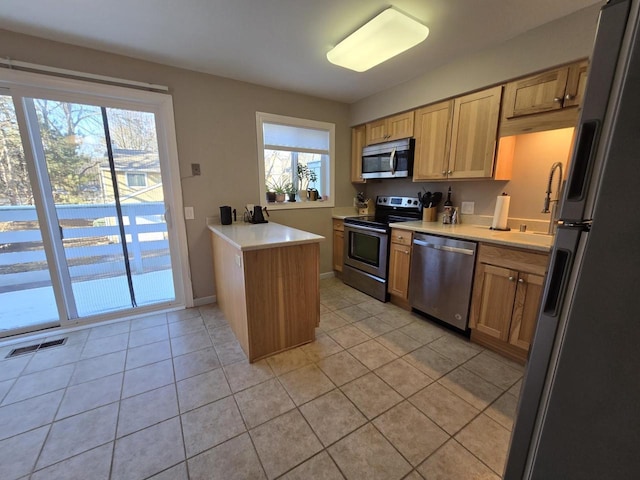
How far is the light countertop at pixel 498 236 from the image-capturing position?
70.1 inches

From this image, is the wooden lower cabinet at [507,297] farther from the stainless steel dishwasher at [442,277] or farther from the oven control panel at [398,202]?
the oven control panel at [398,202]

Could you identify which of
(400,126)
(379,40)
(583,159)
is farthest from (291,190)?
(583,159)

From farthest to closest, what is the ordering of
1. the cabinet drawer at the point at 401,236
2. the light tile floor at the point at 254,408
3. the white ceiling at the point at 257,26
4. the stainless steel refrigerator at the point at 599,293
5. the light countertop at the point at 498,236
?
the cabinet drawer at the point at 401,236, the light countertop at the point at 498,236, the white ceiling at the point at 257,26, the light tile floor at the point at 254,408, the stainless steel refrigerator at the point at 599,293

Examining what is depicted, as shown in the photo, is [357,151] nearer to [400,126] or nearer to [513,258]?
[400,126]

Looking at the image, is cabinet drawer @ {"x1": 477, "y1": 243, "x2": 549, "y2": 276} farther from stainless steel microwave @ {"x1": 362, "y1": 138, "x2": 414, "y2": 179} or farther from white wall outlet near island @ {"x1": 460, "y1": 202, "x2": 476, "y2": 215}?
stainless steel microwave @ {"x1": 362, "y1": 138, "x2": 414, "y2": 179}

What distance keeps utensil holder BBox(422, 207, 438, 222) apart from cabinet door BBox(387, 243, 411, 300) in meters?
0.53

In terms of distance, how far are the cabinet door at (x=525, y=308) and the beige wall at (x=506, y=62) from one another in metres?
1.56

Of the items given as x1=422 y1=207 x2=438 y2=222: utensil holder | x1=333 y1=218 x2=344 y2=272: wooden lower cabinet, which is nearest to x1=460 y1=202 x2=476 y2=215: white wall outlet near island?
x1=422 y1=207 x2=438 y2=222: utensil holder

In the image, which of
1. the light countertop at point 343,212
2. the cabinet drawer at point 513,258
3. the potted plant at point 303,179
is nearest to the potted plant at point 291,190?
the potted plant at point 303,179

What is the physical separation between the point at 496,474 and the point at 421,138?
2759 mm

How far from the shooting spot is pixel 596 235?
2.00 feet

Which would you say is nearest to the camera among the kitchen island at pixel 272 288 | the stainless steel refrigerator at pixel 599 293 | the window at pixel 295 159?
the stainless steel refrigerator at pixel 599 293

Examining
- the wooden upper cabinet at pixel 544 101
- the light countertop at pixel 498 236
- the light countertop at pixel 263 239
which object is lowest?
the light countertop at pixel 263 239

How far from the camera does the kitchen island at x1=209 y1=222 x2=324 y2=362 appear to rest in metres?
1.89
